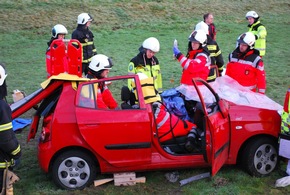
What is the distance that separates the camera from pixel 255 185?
19.5 ft

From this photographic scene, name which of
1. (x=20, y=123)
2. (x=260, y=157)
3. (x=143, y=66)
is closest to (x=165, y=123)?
(x=260, y=157)

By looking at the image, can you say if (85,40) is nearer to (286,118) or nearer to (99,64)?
(99,64)

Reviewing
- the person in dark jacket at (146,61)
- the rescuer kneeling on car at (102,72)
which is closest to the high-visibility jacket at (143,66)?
the person in dark jacket at (146,61)

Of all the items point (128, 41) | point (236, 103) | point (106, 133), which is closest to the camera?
point (106, 133)

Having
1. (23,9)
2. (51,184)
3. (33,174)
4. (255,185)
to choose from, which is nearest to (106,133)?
(51,184)

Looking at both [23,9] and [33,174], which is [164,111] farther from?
[23,9]

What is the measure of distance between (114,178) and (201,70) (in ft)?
7.91

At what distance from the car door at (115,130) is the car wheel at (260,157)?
1.36 meters

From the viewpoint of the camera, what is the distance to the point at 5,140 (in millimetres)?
4836

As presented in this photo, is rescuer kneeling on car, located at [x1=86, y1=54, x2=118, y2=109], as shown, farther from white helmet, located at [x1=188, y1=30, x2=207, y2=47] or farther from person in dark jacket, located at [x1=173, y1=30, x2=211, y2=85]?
white helmet, located at [x1=188, y1=30, x2=207, y2=47]

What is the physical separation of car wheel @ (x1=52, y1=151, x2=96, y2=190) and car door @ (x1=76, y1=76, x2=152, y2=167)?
22cm

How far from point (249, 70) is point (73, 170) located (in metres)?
3.55

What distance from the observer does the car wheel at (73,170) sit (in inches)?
224

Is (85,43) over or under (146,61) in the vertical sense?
over
